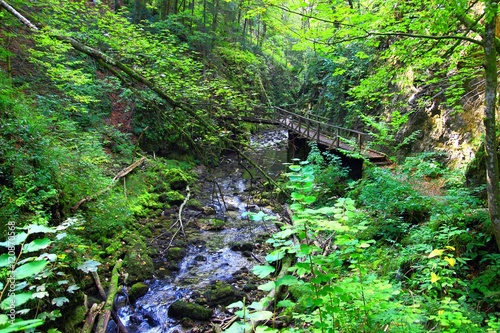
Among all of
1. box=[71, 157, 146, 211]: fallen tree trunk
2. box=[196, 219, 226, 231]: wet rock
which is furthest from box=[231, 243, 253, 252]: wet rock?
box=[71, 157, 146, 211]: fallen tree trunk

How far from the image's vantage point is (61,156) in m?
6.02

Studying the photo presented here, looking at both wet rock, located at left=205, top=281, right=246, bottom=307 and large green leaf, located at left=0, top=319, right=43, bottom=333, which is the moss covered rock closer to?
wet rock, located at left=205, top=281, right=246, bottom=307

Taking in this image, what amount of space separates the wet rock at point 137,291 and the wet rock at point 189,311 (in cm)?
85

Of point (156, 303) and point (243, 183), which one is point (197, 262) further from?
point (243, 183)

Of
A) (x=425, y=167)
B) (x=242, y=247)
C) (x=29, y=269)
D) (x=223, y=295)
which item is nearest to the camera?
(x=29, y=269)

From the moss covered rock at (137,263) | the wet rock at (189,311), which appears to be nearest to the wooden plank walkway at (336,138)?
the wet rock at (189,311)

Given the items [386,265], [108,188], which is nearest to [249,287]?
[386,265]

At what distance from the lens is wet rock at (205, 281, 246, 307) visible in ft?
21.7

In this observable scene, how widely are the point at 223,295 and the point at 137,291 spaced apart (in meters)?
2.00

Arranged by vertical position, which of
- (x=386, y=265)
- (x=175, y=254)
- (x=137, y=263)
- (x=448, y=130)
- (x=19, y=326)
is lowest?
(x=175, y=254)

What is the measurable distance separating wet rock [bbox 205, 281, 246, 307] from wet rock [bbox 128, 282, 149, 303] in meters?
1.47

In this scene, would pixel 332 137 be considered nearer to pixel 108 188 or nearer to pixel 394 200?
pixel 394 200

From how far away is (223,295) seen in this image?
6754mm

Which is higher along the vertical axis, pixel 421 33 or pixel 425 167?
pixel 421 33
